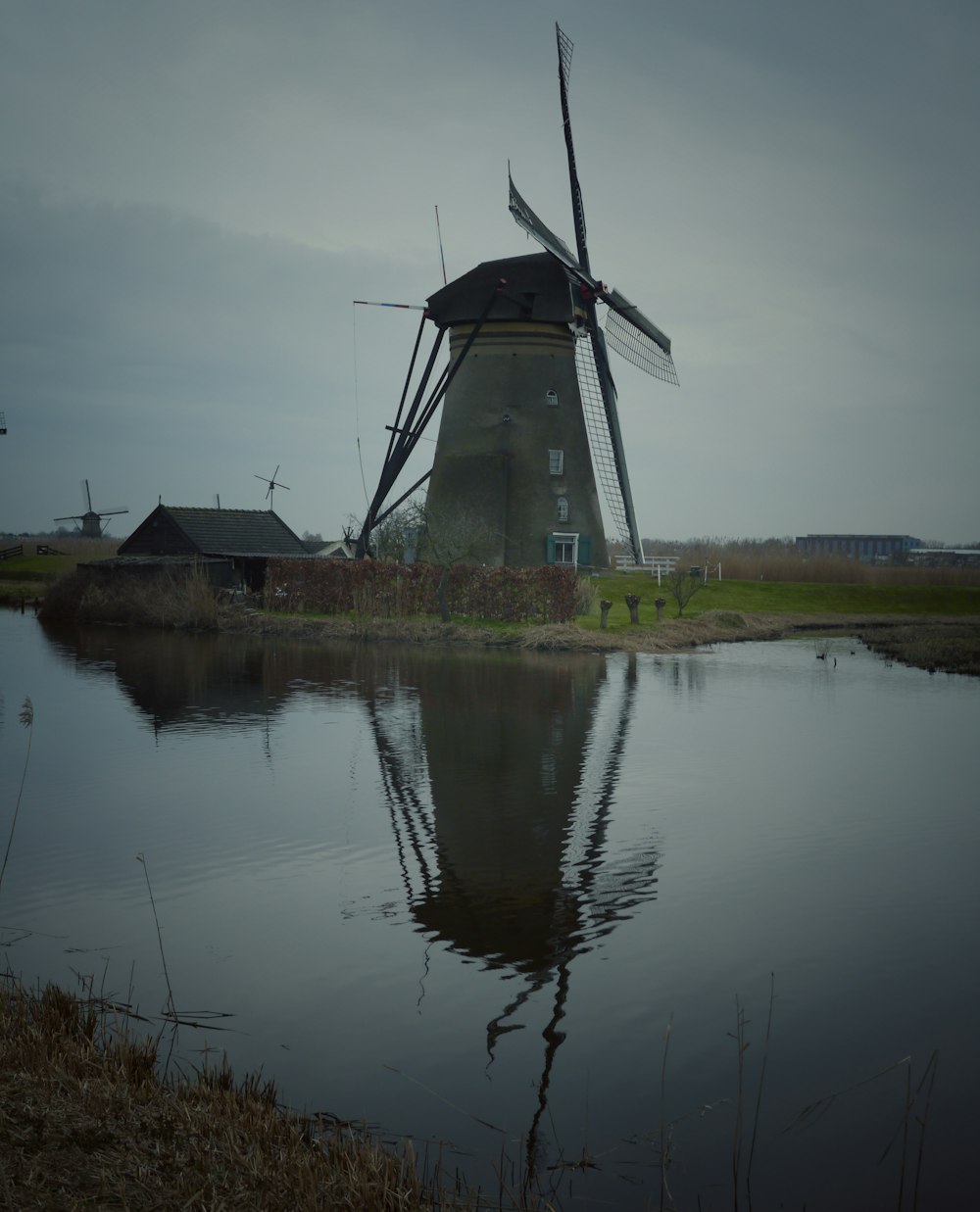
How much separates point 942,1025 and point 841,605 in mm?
34467

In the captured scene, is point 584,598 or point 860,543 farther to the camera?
point 860,543

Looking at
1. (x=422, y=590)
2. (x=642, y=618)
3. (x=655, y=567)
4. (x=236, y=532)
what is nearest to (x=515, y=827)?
(x=422, y=590)

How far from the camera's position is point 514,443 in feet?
114

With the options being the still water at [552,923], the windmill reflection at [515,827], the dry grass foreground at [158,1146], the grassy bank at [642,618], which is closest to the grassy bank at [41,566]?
the grassy bank at [642,618]

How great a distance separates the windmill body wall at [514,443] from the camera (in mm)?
34562

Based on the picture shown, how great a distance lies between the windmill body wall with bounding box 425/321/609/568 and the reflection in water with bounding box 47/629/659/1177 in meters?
9.64

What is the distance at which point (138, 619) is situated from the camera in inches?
1324

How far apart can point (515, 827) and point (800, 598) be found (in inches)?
1227

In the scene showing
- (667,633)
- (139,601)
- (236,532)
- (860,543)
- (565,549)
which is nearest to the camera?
(667,633)

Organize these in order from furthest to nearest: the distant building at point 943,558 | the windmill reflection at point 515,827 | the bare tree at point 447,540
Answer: the distant building at point 943,558 < the bare tree at point 447,540 < the windmill reflection at point 515,827

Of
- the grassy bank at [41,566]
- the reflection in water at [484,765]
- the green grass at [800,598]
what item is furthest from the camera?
the grassy bank at [41,566]

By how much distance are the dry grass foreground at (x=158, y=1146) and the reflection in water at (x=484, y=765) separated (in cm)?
88

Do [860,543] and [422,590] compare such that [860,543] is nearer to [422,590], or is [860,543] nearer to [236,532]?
[236,532]

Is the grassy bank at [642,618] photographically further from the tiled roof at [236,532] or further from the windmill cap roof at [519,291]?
the windmill cap roof at [519,291]
